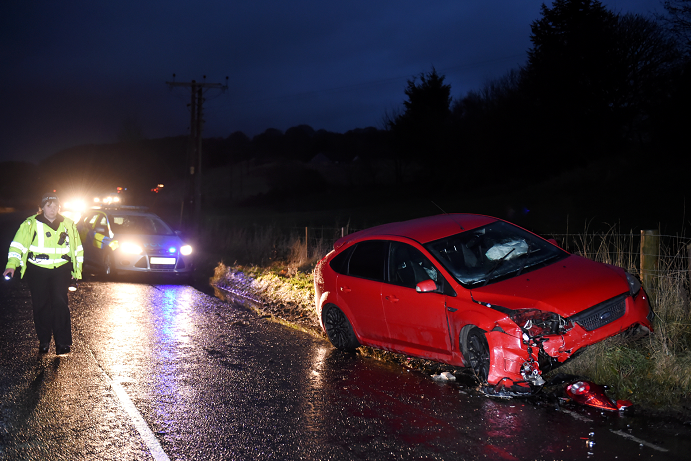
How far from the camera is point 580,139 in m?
49.5

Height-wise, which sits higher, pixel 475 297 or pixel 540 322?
pixel 475 297

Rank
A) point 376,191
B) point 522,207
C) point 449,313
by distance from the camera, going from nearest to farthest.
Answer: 1. point 449,313
2. point 522,207
3. point 376,191

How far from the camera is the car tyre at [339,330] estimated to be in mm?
7754

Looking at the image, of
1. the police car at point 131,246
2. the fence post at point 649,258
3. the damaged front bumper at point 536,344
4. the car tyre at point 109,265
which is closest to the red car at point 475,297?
the damaged front bumper at point 536,344

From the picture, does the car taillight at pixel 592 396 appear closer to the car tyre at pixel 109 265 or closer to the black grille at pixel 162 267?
the black grille at pixel 162 267

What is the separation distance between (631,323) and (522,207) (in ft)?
123

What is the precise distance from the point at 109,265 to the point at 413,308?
440 inches

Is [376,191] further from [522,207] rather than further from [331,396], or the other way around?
[331,396]

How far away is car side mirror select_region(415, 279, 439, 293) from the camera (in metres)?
6.34

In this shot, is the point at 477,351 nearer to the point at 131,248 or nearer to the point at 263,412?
the point at 263,412

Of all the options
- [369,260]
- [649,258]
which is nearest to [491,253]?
[369,260]

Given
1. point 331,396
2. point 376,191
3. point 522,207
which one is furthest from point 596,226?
point 376,191

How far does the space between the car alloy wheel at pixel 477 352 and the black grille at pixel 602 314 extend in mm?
832

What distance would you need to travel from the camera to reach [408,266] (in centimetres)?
702
